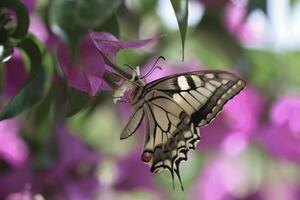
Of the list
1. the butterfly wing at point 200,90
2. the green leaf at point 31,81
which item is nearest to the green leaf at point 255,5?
the butterfly wing at point 200,90

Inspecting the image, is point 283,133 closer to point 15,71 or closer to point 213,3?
point 213,3

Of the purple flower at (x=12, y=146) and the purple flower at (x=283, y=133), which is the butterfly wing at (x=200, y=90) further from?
the purple flower at (x=283, y=133)

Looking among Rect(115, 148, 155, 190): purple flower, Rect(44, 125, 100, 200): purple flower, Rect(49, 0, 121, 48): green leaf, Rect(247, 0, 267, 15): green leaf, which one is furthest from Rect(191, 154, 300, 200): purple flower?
Rect(49, 0, 121, 48): green leaf

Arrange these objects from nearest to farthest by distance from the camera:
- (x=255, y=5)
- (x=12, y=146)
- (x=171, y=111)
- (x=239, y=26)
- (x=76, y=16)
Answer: (x=76, y=16), (x=171, y=111), (x=255, y=5), (x=12, y=146), (x=239, y=26)

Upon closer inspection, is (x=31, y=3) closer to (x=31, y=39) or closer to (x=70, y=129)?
(x=31, y=39)

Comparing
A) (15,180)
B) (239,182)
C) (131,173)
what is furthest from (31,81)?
(239,182)

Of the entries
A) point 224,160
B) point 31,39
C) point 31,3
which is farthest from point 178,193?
point 31,39
